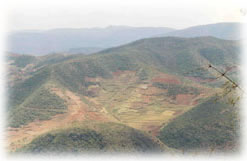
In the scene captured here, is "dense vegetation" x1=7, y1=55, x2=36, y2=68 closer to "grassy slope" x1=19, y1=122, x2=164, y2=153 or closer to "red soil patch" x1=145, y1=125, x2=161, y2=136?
"red soil patch" x1=145, y1=125, x2=161, y2=136

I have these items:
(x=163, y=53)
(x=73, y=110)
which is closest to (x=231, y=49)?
(x=163, y=53)

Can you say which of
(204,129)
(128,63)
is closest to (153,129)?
(204,129)

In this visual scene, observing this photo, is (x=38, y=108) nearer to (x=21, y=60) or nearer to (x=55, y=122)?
(x=55, y=122)

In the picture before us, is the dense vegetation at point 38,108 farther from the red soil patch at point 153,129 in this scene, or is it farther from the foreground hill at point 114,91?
the red soil patch at point 153,129

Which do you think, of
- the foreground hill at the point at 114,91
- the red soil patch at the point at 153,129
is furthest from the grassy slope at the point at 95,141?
the red soil patch at the point at 153,129

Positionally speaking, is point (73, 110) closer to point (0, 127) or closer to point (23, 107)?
point (23, 107)

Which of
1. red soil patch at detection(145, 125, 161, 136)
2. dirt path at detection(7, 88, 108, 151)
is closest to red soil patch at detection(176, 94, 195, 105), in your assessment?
red soil patch at detection(145, 125, 161, 136)
